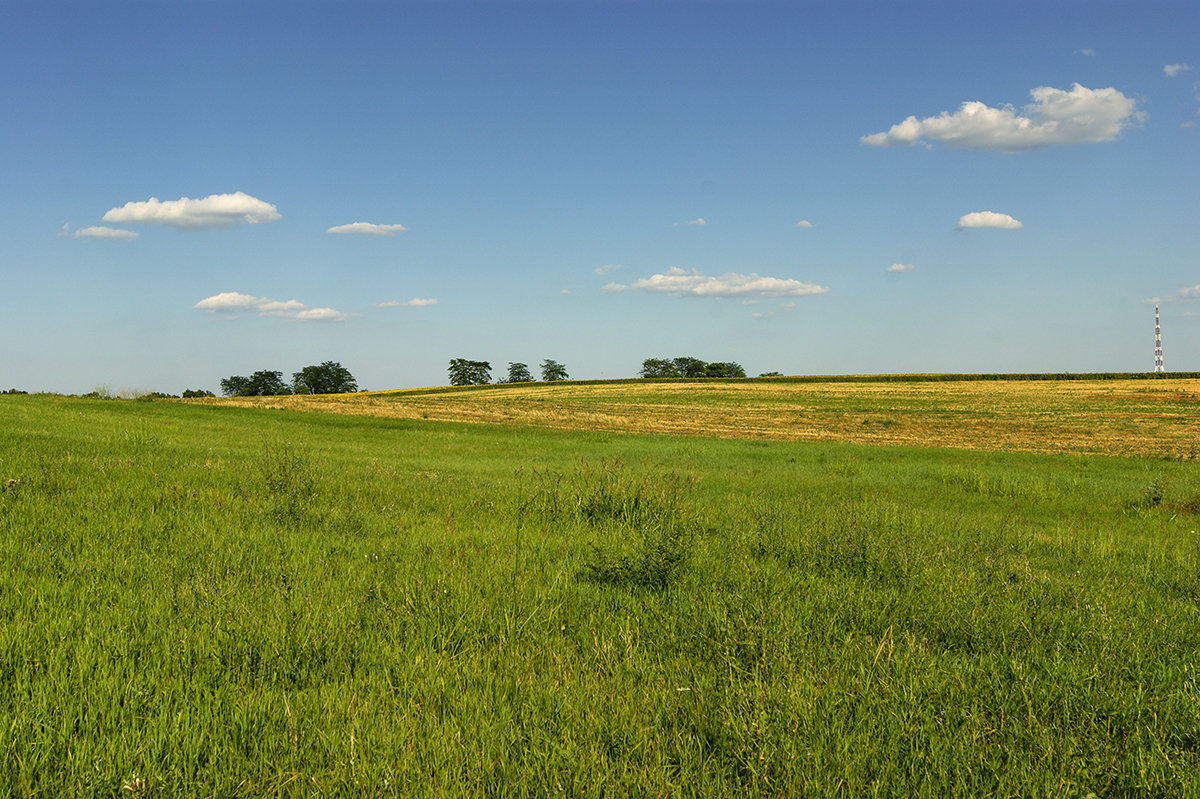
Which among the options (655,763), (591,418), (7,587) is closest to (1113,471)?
(655,763)

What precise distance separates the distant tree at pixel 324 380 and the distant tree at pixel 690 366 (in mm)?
65184

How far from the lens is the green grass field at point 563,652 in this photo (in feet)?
10.4

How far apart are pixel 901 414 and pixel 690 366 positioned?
9528 centimetres

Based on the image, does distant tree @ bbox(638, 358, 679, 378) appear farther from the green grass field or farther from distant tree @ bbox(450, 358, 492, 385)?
the green grass field

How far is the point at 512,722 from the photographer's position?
348cm

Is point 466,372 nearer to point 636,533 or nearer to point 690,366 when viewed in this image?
point 690,366

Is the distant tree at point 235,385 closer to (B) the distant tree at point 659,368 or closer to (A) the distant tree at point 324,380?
(A) the distant tree at point 324,380

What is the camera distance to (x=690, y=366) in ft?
484

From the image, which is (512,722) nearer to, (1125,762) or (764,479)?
(1125,762)

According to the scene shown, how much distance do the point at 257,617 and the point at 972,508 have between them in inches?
545

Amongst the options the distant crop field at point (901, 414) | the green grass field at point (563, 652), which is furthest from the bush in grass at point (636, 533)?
the distant crop field at point (901, 414)

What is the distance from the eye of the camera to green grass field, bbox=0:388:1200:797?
3156 millimetres

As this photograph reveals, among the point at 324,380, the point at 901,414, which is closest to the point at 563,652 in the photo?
the point at 901,414

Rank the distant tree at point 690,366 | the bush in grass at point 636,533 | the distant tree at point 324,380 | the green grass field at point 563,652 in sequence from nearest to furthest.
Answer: the green grass field at point 563,652, the bush in grass at point 636,533, the distant tree at point 324,380, the distant tree at point 690,366
